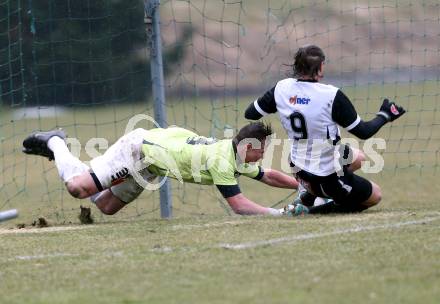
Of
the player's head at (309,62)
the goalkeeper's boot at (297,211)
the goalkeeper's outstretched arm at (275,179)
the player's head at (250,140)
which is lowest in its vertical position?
the goalkeeper's boot at (297,211)

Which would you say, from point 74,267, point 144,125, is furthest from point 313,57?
point 144,125

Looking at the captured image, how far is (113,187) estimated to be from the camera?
9.47 metres

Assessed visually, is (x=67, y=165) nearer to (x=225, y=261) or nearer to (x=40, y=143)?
(x=40, y=143)

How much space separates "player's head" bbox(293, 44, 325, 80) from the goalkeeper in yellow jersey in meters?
0.65

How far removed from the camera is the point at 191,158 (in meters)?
8.74

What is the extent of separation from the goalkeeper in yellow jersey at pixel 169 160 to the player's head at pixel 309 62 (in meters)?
0.65

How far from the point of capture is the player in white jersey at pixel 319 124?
27.1 feet

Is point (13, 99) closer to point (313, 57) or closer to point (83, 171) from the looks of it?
point (83, 171)

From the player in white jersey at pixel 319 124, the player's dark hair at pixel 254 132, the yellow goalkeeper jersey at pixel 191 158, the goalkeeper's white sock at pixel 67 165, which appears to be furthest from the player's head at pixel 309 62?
the goalkeeper's white sock at pixel 67 165

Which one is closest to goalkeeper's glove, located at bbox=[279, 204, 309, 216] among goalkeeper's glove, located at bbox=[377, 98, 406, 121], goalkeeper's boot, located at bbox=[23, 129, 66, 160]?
goalkeeper's glove, located at bbox=[377, 98, 406, 121]

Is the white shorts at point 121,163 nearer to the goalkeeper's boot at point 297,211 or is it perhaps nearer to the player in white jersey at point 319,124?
the player in white jersey at point 319,124

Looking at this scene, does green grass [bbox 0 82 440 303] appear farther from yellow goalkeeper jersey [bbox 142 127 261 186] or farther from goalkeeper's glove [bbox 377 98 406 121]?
goalkeeper's glove [bbox 377 98 406 121]

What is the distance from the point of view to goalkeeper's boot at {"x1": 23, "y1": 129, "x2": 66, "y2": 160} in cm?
909

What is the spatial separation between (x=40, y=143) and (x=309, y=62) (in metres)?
2.64
